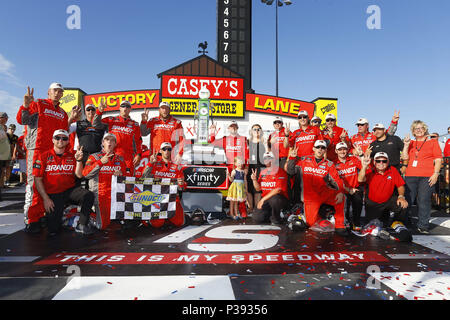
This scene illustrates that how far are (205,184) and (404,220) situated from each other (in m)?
3.53

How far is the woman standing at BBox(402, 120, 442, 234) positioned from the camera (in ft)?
14.5

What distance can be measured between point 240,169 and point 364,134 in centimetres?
255

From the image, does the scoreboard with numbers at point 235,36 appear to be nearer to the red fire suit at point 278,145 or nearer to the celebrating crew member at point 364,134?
the red fire suit at point 278,145

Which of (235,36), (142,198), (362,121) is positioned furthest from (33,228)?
(235,36)

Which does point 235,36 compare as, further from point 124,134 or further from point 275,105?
point 124,134

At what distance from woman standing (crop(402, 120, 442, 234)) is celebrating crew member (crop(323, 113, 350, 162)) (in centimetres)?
117

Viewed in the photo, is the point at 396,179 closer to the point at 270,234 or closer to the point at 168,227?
the point at 270,234

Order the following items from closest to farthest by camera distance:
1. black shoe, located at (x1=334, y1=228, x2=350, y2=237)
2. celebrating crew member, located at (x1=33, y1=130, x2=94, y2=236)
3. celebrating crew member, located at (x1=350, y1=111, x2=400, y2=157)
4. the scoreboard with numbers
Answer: celebrating crew member, located at (x1=33, y1=130, x2=94, y2=236)
black shoe, located at (x1=334, y1=228, x2=350, y2=237)
celebrating crew member, located at (x1=350, y1=111, x2=400, y2=157)
the scoreboard with numbers

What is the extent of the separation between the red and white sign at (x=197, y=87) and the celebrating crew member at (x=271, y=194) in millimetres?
9820

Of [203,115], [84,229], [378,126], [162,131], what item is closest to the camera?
[84,229]

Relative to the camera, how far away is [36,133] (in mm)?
4258

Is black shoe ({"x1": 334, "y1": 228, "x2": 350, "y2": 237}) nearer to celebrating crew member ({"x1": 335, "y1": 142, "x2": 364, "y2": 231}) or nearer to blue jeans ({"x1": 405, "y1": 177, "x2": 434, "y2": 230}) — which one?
celebrating crew member ({"x1": 335, "y1": 142, "x2": 364, "y2": 231})

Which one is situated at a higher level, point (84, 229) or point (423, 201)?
point (423, 201)

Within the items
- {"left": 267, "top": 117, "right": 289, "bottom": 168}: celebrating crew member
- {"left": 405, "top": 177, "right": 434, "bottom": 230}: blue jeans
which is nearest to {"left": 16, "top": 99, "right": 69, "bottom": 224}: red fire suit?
{"left": 267, "top": 117, "right": 289, "bottom": 168}: celebrating crew member
